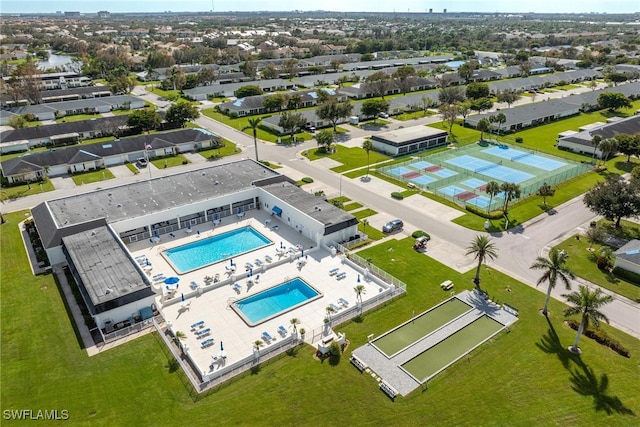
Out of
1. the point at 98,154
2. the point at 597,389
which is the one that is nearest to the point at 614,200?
the point at 597,389

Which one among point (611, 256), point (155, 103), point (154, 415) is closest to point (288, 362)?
point (154, 415)

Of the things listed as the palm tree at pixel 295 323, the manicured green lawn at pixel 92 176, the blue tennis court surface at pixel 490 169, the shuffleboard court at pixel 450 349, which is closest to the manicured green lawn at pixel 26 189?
the manicured green lawn at pixel 92 176

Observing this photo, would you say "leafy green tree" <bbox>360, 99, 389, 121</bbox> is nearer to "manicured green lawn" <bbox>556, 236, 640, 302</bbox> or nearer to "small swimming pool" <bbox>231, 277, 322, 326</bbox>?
"manicured green lawn" <bbox>556, 236, 640, 302</bbox>

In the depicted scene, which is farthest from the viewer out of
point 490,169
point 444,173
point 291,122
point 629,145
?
point 291,122

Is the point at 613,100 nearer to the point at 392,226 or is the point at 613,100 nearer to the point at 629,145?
the point at 629,145

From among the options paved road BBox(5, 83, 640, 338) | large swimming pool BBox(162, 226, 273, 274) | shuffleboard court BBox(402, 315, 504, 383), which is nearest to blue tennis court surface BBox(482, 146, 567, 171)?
paved road BBox(5, 83, 640, 338)

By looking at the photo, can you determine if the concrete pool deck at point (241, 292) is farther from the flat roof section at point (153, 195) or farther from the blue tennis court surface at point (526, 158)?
the blue tennis court surface at point (526, 158)

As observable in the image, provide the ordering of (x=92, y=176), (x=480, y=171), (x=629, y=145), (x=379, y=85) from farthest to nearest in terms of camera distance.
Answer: (x=379, y=85)
(x=629, y=145)
(x=480, y=171)
(x=92, y=176)
